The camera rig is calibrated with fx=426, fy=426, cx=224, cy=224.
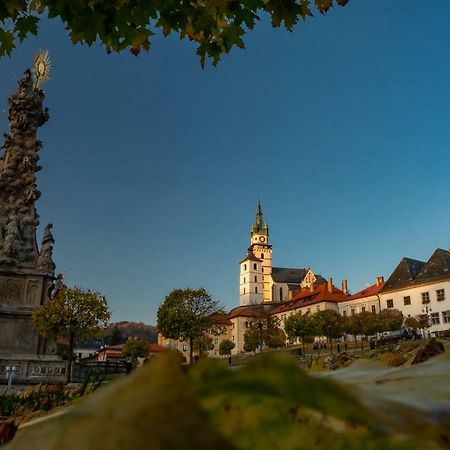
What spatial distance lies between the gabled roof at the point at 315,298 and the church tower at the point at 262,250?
1787cm

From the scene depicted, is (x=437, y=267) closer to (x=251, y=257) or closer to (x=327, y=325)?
(x=327, y=325)

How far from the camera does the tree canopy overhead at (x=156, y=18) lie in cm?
485

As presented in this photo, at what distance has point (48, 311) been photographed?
21016 millimetres

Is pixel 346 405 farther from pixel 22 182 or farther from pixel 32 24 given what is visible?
pixel 22 182

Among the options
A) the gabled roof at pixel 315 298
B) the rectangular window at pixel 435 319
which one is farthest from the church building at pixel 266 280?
the rectangular window at pixel 435 319

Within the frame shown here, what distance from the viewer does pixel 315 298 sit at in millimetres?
82625

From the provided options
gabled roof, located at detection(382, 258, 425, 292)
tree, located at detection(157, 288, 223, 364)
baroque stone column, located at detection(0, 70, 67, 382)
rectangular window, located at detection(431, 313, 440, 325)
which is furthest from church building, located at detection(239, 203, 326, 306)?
baroque stone column, located at detection(0, 70, 67, 382)

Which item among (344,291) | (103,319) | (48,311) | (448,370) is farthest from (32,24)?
(344,291)

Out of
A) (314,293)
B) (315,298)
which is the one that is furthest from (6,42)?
(314,293)

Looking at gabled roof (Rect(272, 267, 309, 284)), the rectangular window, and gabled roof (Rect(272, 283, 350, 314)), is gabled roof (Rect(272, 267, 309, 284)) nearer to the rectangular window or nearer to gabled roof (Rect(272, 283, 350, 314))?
gabled roof (Rect(272, 283, 350, 314))

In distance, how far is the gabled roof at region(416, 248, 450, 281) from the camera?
187 feet

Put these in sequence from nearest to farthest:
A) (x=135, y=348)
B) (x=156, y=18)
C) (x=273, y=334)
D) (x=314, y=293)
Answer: (x=156, y=18), (x=135, y=348), (x=273, y=334), (x=314, y=293)

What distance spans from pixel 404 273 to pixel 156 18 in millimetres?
64604

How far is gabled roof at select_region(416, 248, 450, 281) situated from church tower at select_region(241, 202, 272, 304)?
2191 inches
